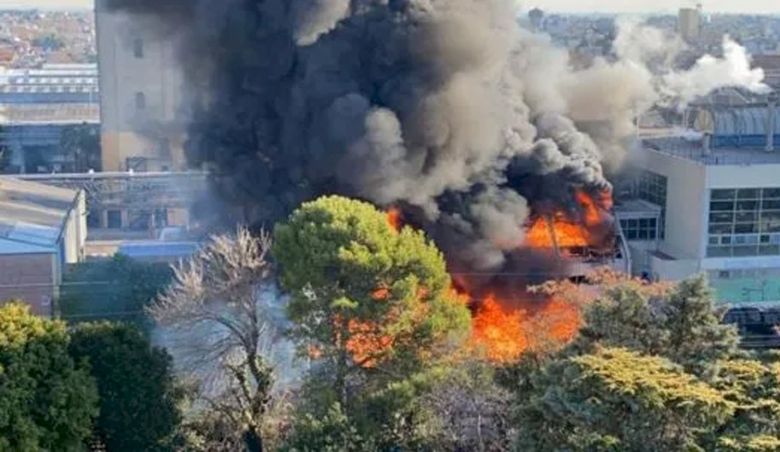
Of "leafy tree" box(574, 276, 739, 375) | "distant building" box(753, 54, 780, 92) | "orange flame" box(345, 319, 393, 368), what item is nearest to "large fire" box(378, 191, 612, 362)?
"orange flame" box(345, 319, 393, 368)

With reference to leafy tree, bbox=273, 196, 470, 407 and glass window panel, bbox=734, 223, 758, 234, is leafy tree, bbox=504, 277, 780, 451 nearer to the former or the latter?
leafy tree, bbox=273, 196, 470, 407

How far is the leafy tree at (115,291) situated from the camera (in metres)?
22.3

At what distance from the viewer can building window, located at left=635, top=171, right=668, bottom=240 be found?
85.9ft

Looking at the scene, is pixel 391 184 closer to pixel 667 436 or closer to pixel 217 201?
pixel 217 201

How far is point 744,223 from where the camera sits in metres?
25.0

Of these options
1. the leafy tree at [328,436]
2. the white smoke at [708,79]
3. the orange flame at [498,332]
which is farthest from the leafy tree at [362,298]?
the white smoke at [708,79]

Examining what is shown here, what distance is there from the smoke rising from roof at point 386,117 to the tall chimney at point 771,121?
18.4 ft

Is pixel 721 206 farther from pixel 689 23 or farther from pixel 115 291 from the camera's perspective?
pixel 689 23

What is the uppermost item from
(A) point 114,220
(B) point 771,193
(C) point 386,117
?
(C) point 386,117

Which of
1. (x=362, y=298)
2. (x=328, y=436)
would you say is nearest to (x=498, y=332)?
(x=362, y=298)

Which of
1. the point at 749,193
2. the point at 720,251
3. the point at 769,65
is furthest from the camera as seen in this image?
the point at 769,65

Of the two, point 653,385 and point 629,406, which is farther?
point 629,406

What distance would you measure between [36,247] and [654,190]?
1540 cm

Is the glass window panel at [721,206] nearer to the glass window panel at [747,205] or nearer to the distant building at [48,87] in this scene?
the glass window panel at [747,205]
